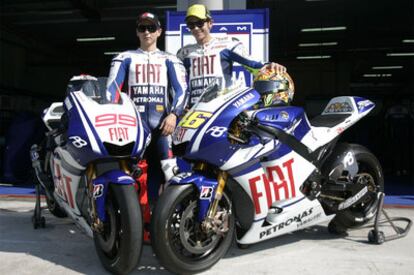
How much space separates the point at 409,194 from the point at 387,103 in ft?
12.6

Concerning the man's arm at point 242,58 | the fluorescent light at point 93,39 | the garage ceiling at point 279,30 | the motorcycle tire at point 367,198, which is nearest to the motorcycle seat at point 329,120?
the motorcycle tire at point 367,198

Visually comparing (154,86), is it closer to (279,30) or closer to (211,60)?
(211,60)

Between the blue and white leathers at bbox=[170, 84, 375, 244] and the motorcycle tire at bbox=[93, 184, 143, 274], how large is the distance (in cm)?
31

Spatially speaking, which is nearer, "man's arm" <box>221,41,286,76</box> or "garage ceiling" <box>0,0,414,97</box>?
"man's arm" <box>221,41,286,76</box>

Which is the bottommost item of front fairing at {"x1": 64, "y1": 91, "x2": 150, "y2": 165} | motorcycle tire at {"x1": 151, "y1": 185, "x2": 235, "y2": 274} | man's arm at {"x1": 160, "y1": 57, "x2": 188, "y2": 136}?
motorcycle tire at {"x1": 151, "y1": 185, "x2": 235, "y2": 274}

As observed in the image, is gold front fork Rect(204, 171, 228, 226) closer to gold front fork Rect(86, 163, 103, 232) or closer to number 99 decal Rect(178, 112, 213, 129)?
number 99 decal Rect(178, 112, 213, 129)

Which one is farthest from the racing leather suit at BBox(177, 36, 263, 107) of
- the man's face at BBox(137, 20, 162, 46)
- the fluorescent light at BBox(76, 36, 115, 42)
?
the fluorescent light at BBox(76, 36, 115, 42)

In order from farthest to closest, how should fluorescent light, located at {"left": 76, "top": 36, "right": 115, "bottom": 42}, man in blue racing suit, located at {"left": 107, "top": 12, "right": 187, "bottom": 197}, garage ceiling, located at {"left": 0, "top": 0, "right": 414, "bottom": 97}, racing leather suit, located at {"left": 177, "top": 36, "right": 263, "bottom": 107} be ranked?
fluorescent light, located at {"left": 76, "top": 36, "right": 115, "bottom": 42} → garage ceiling, located at {"left": 0, "top": 0, "right": 414, "bottom": 97} → racing leather suit, located at {"left": 177, "top": 36, "right": 263, "bottom": 107} → man in blue racing suit, located at {"left": 107, "top": 12, "right": 187, "bottom": 197}

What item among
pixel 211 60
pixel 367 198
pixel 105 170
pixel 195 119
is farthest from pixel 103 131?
pixel 367 198

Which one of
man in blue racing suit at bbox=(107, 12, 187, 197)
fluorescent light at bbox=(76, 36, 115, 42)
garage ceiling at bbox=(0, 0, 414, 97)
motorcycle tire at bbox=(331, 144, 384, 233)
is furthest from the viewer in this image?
fluorescent light at bbox=(76, 36, 115, 42)

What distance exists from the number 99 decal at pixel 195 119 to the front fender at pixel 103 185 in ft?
1.57

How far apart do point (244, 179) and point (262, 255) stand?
0.70 metres

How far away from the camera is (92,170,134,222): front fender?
2.73 metres

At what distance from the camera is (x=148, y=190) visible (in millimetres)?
3602
